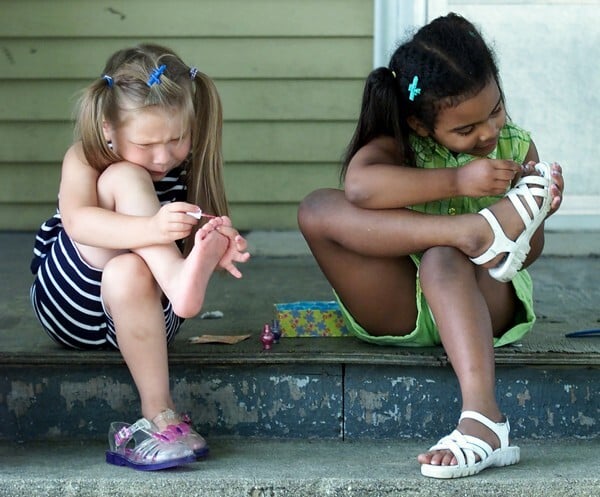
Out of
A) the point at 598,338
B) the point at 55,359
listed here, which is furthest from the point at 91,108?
the point at 598,338

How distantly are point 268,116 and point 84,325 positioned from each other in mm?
2128

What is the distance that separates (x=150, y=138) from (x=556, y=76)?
7.93 feet

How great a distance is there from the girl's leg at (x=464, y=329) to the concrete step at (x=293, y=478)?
69 mm

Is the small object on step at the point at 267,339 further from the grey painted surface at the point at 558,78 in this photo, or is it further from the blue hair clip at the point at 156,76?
the grey painted surface at the point at 558,78

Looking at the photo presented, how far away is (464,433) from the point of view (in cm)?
210

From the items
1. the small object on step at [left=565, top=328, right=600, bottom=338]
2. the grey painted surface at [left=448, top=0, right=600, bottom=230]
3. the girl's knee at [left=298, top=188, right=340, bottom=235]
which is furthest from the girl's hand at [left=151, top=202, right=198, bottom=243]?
the grey painted surface at [left=448, top=0, right=600, bottom=230]

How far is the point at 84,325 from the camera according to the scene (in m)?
2.38

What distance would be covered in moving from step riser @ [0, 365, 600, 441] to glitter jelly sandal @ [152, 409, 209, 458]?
195mm

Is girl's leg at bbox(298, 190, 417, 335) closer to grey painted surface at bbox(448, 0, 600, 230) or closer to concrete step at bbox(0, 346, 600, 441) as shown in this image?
concrete step at bbox(0, 346, 600, 441)

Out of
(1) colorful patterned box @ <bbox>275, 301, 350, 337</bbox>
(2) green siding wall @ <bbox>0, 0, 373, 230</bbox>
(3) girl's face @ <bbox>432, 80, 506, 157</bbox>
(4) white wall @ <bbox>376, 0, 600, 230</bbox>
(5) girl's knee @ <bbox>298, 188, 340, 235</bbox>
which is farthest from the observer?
(2) green siding wall @ <bbox>0, 0, 373, 230</bbox>

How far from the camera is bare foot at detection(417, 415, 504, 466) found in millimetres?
2068

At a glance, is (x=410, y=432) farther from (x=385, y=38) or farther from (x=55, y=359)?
(x=385, y=38)

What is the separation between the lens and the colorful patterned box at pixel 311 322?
103 inches

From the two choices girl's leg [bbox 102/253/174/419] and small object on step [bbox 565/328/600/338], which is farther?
small object on step [bbox 565/328/600/338]
